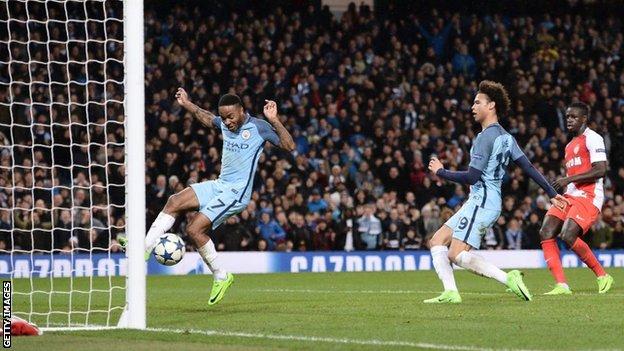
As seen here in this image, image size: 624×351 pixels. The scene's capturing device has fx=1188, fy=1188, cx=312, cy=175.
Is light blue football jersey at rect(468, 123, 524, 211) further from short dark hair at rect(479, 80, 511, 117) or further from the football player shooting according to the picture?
the football player shooting

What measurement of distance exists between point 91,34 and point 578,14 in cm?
1427

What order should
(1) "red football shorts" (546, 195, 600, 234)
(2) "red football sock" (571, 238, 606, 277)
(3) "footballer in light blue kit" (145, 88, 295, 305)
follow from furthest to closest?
(2) "red football sock" (571, 238, 606, 277) < (1) "red football shorts" (546, 195, 600, 234) < (3) "footballer in light blue kit" (145, 88, 295, 305)

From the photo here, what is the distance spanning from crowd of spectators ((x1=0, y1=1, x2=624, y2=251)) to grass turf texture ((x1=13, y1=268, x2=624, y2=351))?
737 cm

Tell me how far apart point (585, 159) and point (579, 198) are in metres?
0.45

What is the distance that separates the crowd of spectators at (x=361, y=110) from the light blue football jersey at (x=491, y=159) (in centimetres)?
957

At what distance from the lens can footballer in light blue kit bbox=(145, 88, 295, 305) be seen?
12062 millimetres

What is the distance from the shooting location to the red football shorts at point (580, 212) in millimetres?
13414

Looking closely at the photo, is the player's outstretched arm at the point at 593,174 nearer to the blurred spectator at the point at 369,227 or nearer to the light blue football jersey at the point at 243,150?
the light blue football jersey at the point at 243,150

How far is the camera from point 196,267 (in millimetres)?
22469

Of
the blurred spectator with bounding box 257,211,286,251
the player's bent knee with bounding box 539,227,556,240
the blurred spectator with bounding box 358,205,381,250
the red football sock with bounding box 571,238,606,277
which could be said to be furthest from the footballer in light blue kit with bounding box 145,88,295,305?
the blurred spectator with bounding box 358,205,381,250

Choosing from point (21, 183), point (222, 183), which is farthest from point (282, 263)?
point (222, 183)

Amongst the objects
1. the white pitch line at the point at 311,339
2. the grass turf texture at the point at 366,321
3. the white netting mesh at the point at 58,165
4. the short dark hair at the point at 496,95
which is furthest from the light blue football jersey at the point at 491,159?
the white netting mesh at the point at 58,165

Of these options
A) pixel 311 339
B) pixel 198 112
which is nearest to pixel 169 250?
pixel 198 112

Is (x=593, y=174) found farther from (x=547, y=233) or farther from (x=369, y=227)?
(x=369, y=227)
